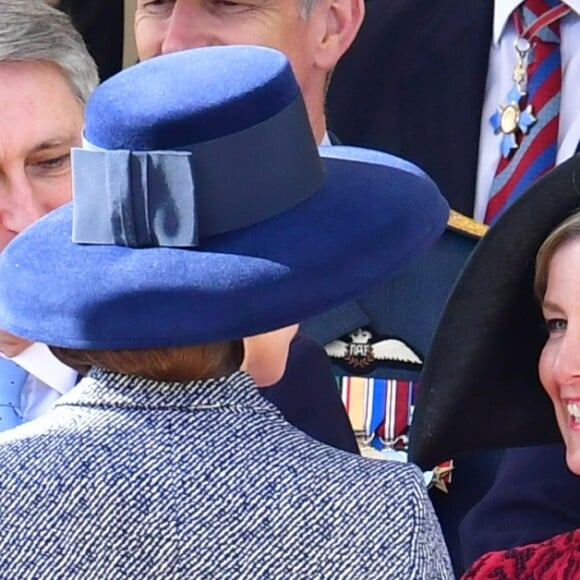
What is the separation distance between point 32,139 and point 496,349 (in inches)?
25.7

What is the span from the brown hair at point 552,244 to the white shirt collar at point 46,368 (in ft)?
1.97

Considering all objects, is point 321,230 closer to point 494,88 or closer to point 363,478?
point 363,478

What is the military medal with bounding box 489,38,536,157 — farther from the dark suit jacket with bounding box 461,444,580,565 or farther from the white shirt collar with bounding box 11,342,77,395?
the white shirt collar with bounding box 11,342,77,395

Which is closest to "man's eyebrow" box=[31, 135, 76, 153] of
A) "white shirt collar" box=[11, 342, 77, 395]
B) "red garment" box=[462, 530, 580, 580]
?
"white shirt collar" box=[11, 342, 77, 395]

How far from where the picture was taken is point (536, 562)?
5.58ft

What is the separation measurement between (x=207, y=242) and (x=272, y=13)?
986 mm

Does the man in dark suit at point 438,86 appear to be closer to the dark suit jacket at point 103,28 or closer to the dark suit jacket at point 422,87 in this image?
the dark suit jacket at point 422,87

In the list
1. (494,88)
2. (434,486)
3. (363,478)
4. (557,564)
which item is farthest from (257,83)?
(494,88)

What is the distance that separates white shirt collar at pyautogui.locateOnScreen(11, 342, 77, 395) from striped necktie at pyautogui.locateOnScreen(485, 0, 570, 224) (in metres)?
0.84

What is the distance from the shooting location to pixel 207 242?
4.43 ft

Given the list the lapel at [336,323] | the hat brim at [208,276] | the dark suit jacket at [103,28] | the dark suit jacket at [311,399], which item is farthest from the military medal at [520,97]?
the dark suit jacket at [103,28]

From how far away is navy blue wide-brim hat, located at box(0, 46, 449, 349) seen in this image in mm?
1300

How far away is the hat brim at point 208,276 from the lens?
1.29 m

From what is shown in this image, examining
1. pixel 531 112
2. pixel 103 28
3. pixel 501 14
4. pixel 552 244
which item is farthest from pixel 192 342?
pixel 103 28
